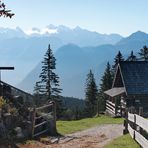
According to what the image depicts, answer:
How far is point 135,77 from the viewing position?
135ft

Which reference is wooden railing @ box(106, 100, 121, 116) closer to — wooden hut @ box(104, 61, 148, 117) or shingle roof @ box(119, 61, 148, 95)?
wooden hut @ box(104, 61, 148, 117)

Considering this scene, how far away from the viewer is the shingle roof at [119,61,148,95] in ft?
131

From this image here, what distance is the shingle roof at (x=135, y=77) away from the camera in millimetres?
40000

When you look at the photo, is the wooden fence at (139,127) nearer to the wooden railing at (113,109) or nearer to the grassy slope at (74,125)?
the grassy slope at (74,125)

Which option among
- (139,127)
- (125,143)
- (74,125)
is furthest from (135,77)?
(125,143)

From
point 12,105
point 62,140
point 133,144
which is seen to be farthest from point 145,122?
point 12,105

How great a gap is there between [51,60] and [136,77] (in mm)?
31741

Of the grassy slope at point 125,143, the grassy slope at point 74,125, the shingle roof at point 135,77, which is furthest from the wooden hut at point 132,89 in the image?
the grassy slope at point 125,143

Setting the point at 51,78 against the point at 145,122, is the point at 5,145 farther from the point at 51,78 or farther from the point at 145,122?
the point at 51,78

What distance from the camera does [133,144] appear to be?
14695 millimetres

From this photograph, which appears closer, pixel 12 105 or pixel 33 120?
pixel 33 120

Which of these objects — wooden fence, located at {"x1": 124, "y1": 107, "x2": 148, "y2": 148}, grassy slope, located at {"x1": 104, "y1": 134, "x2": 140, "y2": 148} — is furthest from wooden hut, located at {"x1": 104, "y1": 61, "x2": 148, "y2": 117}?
grassy slope, located at {"x1": 104, "y1": 134, "x2": 140, "y2": 148}

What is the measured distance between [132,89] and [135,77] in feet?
5.38

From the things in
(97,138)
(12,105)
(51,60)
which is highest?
(51,60)
